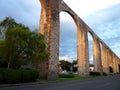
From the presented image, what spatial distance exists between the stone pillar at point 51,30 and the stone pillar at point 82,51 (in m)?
15.8

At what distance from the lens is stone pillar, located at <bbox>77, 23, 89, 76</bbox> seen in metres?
48.5

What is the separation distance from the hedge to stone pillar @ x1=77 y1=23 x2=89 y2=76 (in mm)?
24398

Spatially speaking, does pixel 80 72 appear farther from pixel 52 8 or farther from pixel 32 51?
pixel 32 51

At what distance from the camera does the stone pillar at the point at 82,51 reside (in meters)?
48.5

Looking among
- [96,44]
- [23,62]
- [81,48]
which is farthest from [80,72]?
[23,62]

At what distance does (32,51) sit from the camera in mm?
27672

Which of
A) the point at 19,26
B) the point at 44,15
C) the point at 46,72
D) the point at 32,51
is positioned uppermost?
the point at 44,15

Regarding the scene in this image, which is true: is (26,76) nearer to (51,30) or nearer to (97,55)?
(51,30)

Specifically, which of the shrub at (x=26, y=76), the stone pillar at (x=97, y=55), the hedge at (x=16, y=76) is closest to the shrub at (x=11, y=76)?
the hedge at (x=16, y=76)

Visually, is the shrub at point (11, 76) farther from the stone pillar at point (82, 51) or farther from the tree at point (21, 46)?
the stone pillar at point (82, 51)

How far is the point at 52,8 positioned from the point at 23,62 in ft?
Answer: 30.2

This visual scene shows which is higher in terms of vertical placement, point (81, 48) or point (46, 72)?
point (81, 48)

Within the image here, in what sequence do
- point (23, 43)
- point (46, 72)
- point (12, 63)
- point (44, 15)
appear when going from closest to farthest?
point (23, 43), point (12, 63), point (46, 72), point (44, 15)

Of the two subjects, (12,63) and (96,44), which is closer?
(12,63)
